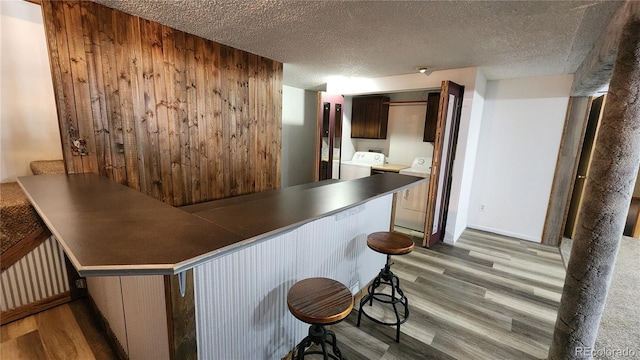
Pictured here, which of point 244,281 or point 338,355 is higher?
point 244,281

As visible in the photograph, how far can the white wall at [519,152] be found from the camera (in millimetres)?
3645

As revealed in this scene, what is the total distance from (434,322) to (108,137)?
10.4ft

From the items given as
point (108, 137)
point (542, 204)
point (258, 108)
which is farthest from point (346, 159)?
point (108, 137)

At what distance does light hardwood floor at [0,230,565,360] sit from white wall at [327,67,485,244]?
2.69ft

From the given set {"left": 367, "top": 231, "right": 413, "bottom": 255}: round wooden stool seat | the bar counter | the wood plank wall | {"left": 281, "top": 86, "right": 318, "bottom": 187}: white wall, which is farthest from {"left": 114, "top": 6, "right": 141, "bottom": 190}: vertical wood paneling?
{"left": 281, "top": 86, "right": 318, "bottom": 187}: white wall

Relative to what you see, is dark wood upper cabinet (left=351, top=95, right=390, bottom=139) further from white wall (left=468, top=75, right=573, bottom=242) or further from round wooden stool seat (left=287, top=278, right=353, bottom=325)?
round wooden stool seat (left=287, top=278, right=353, bottom=325)

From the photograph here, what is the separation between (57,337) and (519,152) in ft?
18.3

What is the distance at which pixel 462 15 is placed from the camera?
1.87 meters

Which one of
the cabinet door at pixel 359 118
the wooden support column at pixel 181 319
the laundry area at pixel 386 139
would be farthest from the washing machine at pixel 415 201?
the wooden support column at pixel 181 319

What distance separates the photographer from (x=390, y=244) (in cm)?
204

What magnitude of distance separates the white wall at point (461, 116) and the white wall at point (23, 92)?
3.39 meters

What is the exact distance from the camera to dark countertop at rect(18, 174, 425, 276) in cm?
81

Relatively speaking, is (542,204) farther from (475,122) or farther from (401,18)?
(401,18)

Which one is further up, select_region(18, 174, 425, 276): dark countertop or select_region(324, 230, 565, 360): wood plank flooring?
select_region(18, 174, 425, 276): dark countertop
